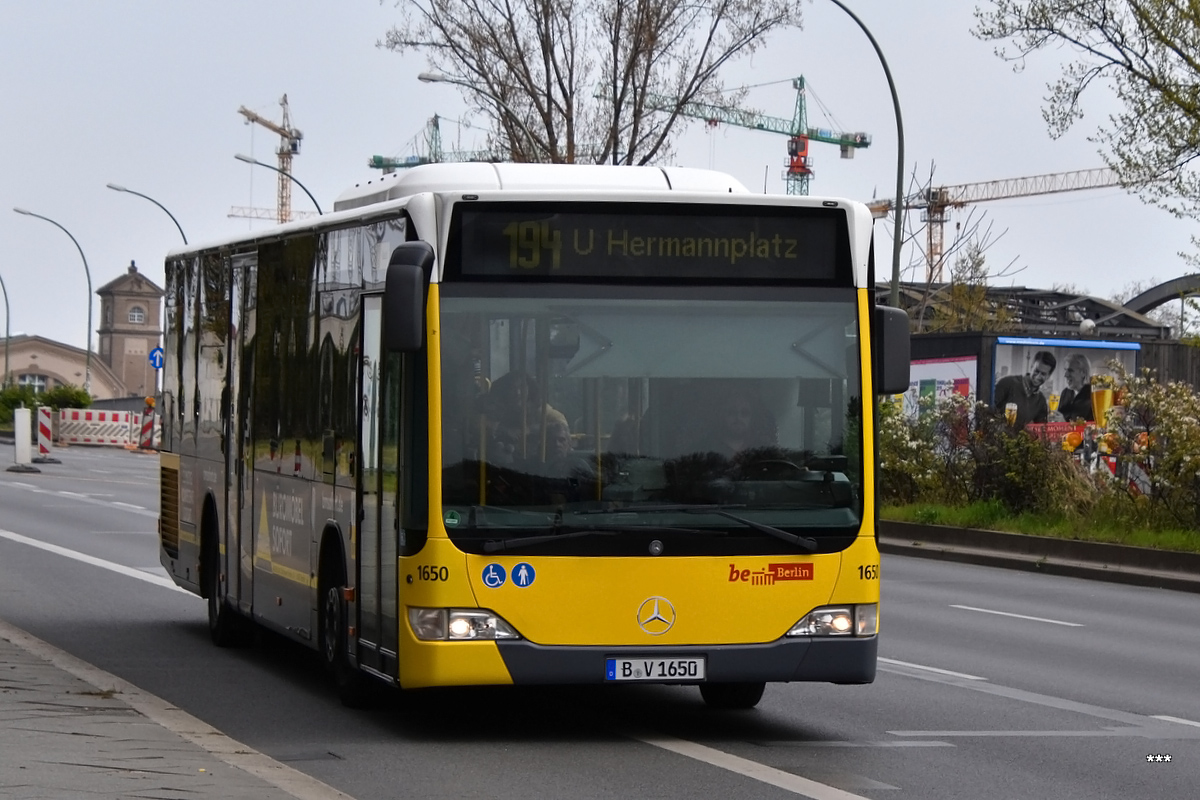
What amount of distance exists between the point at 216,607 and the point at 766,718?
17.1 ft

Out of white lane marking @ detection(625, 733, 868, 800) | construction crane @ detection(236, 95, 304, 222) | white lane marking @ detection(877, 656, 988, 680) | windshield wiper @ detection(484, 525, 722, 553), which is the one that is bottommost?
white lane marking @ detection(877, 656, 988, 680)

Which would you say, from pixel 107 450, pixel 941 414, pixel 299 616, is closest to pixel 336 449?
pixel 299 616

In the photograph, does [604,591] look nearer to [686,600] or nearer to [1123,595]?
[686,600]

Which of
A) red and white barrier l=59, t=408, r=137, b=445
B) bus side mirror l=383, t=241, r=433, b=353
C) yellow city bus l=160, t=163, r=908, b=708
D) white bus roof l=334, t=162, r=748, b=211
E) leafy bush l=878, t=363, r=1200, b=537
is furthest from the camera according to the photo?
red and white barrier l=59, t=408, r=137, b=445

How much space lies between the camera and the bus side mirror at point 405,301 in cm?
940

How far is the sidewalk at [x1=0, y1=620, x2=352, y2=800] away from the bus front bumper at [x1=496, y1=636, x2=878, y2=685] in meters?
1.41

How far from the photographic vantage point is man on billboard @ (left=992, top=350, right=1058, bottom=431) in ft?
122

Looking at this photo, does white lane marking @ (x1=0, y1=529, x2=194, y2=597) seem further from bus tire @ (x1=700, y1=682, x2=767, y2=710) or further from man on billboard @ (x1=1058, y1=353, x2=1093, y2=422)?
man on billboard @ (x1=1058, y1=353, x2=1093, y2=422)

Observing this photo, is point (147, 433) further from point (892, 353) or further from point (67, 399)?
point (892, 353)

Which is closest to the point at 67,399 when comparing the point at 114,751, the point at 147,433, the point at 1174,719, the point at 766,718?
the point at 147,433

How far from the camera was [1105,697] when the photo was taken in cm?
1236

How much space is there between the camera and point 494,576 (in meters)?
9.65

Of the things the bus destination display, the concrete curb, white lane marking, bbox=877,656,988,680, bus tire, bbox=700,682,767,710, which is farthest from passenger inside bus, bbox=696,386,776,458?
the concrete curb

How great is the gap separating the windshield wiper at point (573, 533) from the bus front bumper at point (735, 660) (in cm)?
46
